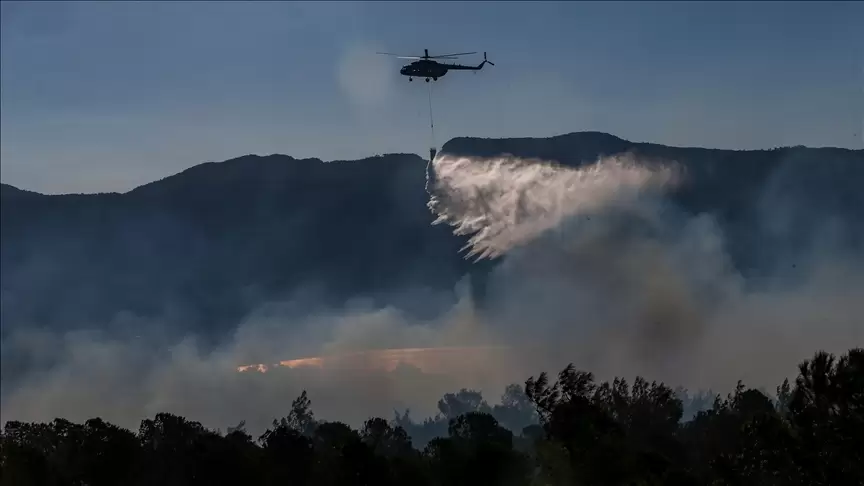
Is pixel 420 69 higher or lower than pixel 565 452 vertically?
higher

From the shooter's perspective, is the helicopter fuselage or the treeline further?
the helicopter fuselage

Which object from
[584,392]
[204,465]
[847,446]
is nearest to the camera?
[847,446]

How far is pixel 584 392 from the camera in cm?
11856

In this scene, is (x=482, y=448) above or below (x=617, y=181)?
below

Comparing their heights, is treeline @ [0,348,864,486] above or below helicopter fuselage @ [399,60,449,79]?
below

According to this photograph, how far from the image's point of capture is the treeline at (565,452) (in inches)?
2963

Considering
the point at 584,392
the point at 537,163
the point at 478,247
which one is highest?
the point at 537,163

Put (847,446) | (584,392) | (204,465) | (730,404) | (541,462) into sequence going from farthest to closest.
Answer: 1. (730,404)
2. (584,392)
3. (204,465)
4. (541,462)
5. (847,446)

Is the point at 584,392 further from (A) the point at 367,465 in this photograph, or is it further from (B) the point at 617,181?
(B) the point at 617,181

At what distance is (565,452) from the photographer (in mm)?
97125

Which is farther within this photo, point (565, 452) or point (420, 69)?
point (420, 69)

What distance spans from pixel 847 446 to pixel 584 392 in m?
47.8

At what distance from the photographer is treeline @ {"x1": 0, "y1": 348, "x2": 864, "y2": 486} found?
75.2 metres

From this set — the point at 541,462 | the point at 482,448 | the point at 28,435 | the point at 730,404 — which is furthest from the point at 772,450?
the point at 28,435
